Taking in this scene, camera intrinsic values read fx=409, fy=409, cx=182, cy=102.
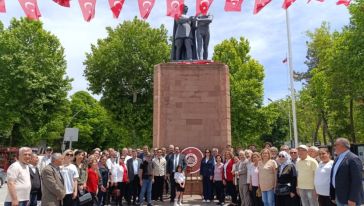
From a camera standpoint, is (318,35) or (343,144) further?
(318,35)

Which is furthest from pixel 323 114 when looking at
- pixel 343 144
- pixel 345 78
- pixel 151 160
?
pixel 343 144

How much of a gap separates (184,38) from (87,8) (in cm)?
630

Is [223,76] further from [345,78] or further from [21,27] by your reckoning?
[21,27]

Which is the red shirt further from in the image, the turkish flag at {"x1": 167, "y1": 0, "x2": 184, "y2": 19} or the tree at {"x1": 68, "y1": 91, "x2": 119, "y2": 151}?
the tree at {"x1": 68, "y1": 91, "x2": 119, "y2": 151}

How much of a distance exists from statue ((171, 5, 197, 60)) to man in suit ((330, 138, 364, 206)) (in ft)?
36.2

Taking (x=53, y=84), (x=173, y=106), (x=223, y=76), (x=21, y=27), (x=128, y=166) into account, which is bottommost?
(x=128, y=166)

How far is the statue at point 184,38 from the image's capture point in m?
17.1

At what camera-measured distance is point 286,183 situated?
9227 millimetres

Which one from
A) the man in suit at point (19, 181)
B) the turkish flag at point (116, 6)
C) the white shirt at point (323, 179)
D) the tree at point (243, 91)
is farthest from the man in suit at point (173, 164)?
the tree at point (243, 91)

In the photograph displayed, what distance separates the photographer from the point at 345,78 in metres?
30.1

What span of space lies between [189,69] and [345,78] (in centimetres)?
1807

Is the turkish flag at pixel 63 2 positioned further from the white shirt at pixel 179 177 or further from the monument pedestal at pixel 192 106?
the white shirt at pixel 179 177

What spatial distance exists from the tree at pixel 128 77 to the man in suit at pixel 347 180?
27.2 metres

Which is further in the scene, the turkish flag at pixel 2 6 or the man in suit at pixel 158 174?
the man in suit at pixel 158 174
